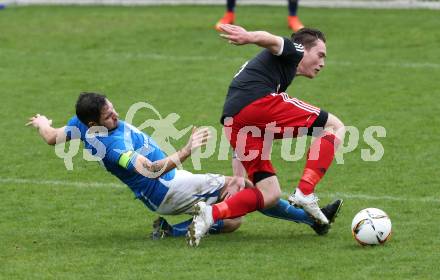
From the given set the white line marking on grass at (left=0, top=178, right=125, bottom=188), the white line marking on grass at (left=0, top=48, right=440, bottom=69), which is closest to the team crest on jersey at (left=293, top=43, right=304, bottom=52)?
the white line marking on grass at (left=0, top=178, right=125, bottom=188)

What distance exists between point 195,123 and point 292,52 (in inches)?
200

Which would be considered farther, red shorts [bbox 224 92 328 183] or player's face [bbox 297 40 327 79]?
player's face [bbox 297 40 327 79]

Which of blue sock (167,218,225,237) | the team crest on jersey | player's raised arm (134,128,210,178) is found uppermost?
the team crest on jersey

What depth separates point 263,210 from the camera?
28.9ft

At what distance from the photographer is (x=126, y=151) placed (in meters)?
8.36

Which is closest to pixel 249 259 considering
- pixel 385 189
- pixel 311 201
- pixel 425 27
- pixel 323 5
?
pixel 311 201

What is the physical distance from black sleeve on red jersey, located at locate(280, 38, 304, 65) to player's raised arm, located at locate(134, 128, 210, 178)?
39.1 inches

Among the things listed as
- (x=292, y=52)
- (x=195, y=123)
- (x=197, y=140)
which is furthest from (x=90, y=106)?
(x=195, y=123)

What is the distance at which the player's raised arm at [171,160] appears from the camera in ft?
25.7

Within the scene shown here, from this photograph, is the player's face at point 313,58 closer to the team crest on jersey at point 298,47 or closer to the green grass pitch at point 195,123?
the team crest on jersey at point 298,47

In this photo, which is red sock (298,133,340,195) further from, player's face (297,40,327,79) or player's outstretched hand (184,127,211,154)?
player's outstretched hand (184,127,211,154)

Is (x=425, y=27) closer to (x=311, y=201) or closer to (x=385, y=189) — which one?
(x=385, y=189)

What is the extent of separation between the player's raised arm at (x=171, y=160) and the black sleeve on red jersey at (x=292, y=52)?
99 centimetres

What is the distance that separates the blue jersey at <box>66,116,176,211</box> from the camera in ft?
27.7
